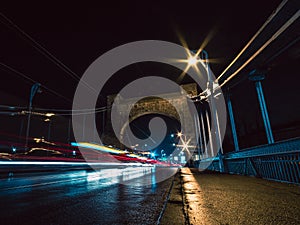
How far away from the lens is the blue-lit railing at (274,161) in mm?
3207

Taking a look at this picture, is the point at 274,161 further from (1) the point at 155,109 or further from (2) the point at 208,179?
(1) the point at 155,109

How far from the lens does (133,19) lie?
8102mm

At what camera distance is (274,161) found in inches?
151

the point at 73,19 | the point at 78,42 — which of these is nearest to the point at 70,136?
the point at 78,42

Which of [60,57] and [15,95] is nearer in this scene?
[60,57]

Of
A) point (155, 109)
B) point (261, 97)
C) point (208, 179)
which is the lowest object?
point (208, 179)

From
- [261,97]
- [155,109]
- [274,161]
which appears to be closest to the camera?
[274,161]

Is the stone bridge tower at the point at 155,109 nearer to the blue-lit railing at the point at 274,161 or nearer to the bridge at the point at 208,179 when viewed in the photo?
the bridge at the point at 208,179

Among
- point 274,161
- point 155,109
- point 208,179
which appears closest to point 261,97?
point 274,161

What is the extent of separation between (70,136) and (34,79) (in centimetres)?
1255

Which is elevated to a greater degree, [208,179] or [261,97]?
[261,97]

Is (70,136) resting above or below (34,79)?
below

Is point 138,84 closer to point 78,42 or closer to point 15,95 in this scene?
point 78,42

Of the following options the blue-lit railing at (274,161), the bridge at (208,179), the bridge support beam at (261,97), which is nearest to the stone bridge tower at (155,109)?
the bridge at (208,179)
